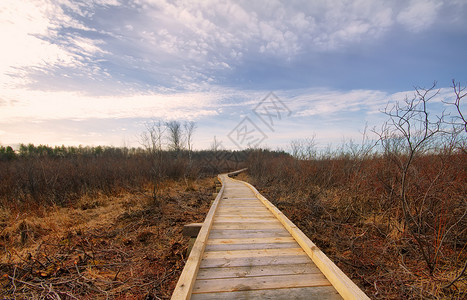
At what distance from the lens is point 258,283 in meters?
2.29

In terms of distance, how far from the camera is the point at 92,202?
371 inches

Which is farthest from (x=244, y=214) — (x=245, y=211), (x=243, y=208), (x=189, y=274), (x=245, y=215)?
(x=189, y=274)

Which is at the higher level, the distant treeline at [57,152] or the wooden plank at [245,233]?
the distant treeline at [57,152]

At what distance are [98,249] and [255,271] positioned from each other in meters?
4.12

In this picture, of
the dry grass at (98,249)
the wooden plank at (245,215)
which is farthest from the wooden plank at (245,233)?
the dry grass at (98,249)

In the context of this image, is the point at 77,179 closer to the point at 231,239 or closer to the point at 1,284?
the point at 1,284

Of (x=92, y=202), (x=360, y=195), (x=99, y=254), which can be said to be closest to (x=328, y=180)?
(x=360, y=195)

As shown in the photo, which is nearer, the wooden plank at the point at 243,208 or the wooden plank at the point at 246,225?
the wooden plank at the point at 246,225

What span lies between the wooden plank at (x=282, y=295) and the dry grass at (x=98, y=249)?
1.52 m

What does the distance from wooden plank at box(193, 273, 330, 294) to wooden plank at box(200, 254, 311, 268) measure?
0.30 meters

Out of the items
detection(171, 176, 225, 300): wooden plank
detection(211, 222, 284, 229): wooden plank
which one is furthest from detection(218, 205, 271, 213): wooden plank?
detection(171, 176, 225, 300): wooden plank

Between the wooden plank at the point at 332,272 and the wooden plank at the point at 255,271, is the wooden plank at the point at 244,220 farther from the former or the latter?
the wooden plank at the point at 255,271

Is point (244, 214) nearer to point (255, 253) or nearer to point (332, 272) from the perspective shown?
point (255, 253)

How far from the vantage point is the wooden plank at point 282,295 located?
206 centimetres
